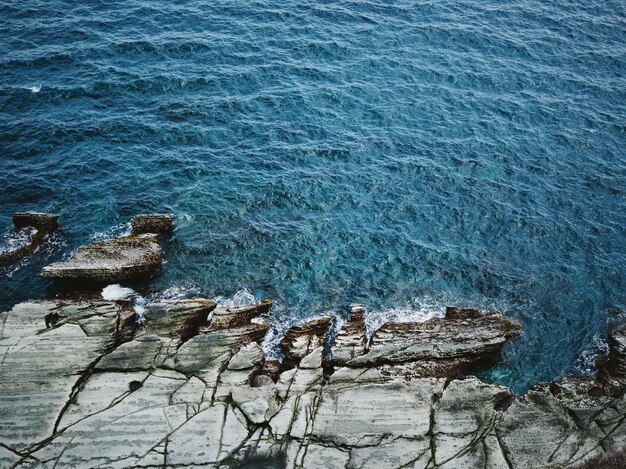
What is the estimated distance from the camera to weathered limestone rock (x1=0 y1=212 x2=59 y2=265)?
104ft

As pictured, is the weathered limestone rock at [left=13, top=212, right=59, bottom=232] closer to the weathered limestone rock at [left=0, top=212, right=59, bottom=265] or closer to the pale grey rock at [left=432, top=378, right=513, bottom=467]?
the weathered limestone rock at [left=0, top=212, right=59, bottom=265]

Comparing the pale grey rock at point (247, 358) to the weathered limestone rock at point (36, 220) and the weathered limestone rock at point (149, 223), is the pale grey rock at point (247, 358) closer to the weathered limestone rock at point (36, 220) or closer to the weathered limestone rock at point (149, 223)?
the weathered limestone rock at point (149, 223)

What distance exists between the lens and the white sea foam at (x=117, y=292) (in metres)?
28.7

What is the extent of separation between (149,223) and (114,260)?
3.83 m

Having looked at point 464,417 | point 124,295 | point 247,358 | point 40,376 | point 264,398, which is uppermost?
point 464,417

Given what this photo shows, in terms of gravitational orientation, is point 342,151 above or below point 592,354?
above

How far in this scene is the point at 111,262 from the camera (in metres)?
29.5

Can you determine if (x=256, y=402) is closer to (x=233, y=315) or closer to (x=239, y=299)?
(x=233, y=315)

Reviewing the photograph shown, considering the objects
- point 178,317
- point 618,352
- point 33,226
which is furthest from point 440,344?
point 33,226

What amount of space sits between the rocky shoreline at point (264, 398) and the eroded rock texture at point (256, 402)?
2.1 inches

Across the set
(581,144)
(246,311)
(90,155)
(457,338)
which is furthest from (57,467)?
(581,144)

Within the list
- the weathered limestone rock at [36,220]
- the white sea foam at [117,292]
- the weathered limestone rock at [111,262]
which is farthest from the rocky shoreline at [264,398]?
the weathered limestone rock at [36,220]

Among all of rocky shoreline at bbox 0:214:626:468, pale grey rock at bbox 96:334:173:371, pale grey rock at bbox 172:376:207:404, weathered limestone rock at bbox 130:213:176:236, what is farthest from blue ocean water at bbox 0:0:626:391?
pale grey rock at bbox 172:376:207:404

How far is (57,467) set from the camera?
19219 millimetres
